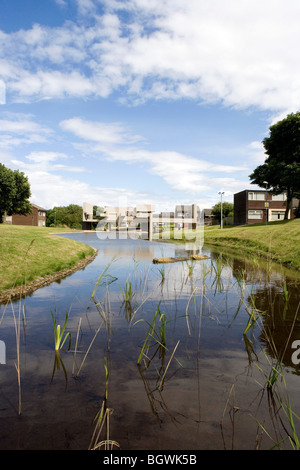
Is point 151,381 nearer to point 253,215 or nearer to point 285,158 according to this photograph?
point 285,158

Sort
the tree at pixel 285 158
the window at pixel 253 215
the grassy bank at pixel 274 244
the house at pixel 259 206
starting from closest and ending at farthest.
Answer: the grassy bank at pixel 274 244, the tree at pixel 285 158, the house at pixel 259 206, the window at pixel 253 215

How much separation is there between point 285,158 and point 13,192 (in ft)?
159

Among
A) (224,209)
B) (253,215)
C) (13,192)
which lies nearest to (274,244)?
(253,215)

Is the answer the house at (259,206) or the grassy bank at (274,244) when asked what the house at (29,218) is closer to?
the house at (259,206)

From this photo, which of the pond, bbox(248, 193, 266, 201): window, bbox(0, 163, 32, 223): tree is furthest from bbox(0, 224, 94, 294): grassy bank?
bbox(248, 193, 266, 201): window

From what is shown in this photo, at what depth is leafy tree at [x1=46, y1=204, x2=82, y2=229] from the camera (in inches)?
4579

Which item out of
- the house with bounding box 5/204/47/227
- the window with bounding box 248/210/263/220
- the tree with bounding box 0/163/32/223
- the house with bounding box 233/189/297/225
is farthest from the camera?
the house with bounding box 5/204/47/227

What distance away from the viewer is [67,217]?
383ft

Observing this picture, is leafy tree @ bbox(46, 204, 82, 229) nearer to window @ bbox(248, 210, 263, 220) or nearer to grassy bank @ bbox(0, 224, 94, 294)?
window @ bbox(248, 210, 263, 220)

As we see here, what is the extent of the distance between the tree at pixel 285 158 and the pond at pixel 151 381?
36.2m

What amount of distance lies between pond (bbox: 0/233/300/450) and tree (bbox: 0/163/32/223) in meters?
53.2

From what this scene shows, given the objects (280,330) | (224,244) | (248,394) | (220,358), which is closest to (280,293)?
(280,330)

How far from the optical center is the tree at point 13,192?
55562 mm

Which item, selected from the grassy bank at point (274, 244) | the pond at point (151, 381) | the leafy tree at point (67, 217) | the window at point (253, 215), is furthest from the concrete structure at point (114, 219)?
the pond at point (151, 381)
